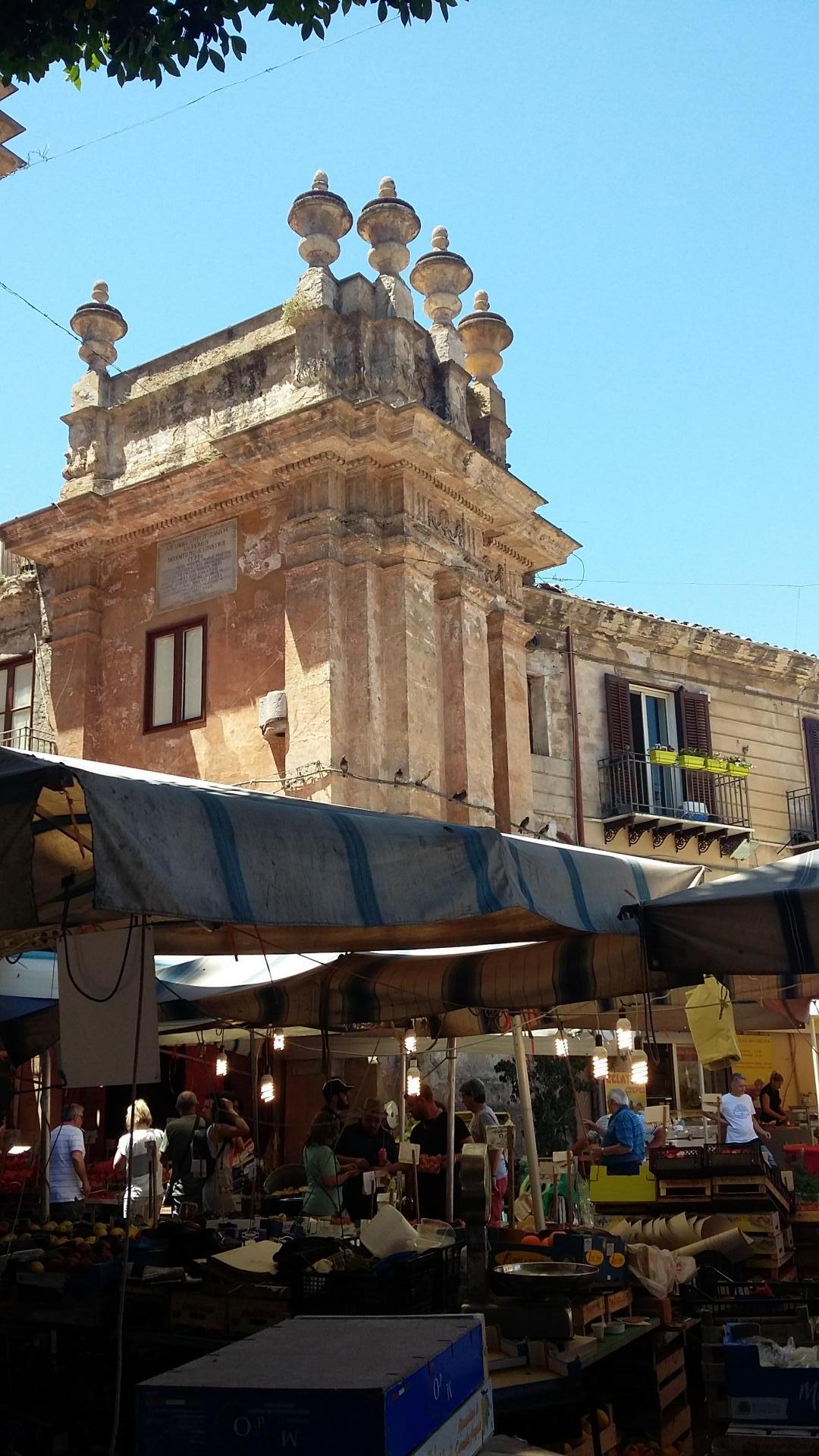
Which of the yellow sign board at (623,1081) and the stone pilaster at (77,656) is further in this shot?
the yellow sign board at (623,1081)

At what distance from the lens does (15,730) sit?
18.5m

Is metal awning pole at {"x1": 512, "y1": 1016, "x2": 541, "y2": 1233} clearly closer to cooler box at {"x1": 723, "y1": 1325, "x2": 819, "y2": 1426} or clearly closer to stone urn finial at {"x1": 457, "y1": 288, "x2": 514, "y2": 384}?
cooler box at {"x1": 723, "y1": 1325, "x2": 819, "y2": 1426}

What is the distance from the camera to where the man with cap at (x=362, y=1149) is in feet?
32.0

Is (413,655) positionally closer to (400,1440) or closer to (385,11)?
(385,11)

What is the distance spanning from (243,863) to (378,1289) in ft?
6.25

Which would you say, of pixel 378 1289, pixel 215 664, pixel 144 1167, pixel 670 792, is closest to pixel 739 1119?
pixel 144 1167

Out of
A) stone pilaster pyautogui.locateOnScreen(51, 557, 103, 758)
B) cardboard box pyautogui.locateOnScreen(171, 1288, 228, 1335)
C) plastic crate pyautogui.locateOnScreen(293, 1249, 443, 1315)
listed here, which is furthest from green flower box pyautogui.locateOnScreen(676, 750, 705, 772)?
cardboard box pyautogui.locateOnScreen(171, 1288, 228, 1335)

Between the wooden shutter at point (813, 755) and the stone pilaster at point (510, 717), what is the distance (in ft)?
27.7

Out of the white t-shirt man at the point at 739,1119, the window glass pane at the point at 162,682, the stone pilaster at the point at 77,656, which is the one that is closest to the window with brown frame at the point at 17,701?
the stone pilaster at the point at 77,656

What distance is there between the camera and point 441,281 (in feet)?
57.9

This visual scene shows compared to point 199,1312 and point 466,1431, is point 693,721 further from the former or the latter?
point 466,1431

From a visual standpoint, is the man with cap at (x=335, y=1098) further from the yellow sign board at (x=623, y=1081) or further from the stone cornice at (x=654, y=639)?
the stone cornice at (x=654, y=639)

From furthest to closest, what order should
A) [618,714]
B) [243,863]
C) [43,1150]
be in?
[618,714] < [43,1150] < [243,863]

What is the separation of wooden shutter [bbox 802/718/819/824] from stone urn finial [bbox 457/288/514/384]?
9.83 metres
